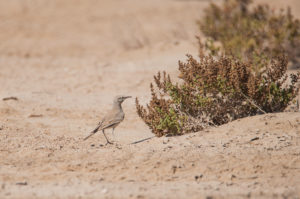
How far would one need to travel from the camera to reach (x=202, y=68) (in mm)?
7402

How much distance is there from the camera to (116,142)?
7.48 metres

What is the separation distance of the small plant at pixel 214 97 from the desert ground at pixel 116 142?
17.7 inches

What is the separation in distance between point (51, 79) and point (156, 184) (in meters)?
8.71

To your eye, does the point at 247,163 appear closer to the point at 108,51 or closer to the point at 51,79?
the point at 51,79

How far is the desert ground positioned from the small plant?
1.48 ft

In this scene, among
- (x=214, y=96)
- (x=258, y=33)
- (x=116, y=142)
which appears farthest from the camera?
(x=258, y=33)

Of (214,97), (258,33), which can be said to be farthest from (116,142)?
(258,33)

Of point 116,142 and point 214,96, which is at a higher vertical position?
point 214,96

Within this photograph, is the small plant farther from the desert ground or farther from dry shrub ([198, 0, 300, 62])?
dry shrub ([198, 0, 300, 62])

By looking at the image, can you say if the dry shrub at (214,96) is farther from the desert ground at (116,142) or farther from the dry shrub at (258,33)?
the dry shrub at (258,33)

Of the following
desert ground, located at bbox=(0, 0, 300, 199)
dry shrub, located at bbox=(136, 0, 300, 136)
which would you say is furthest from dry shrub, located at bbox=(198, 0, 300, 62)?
dry shrub, located at bbox=(136, 0, 300, 136)

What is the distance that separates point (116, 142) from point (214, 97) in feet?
5.65

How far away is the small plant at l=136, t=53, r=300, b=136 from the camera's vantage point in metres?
7.15

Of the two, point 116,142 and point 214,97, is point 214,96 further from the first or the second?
point 116,142
